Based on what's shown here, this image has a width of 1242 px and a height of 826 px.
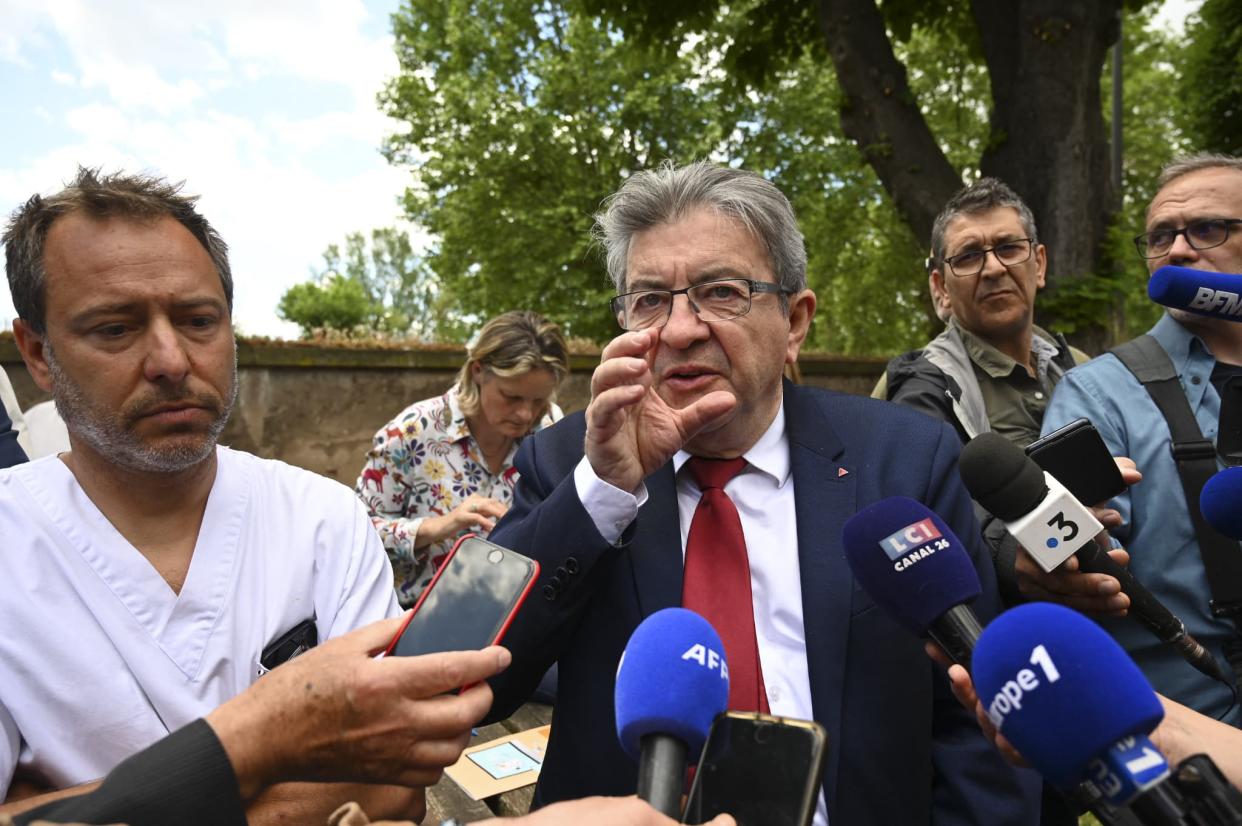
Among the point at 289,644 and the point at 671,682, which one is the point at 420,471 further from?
the point at 671,682

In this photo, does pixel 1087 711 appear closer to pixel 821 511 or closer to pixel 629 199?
pixel 821 511

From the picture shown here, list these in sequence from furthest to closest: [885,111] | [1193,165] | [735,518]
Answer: [885,111]
[1193,165]
[735,518]

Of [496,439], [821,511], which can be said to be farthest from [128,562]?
[496,439]

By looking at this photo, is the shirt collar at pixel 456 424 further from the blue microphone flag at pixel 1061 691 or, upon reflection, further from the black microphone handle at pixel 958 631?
the blue microphone flag at pixel 1061 691

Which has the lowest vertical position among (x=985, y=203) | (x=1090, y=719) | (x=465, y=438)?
(x=465, y=438)

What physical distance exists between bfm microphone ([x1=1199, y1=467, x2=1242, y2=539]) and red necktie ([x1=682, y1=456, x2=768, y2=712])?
0.94m

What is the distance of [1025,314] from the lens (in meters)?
3.56

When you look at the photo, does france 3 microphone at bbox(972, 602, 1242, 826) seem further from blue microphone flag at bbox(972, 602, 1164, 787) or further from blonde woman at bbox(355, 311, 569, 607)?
blonde woman at bbox(355, 311, 569, 607)

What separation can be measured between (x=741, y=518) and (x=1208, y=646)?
1451 millimetres

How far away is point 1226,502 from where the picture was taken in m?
→ 1.60

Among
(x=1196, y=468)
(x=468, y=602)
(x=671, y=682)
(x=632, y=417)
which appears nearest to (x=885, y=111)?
(x=1196, y=468)

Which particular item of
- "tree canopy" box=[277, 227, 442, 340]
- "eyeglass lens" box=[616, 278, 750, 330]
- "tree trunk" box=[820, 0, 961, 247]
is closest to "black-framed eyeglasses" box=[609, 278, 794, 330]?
"eyeglass lens" box=[616, 278, 750, 330]

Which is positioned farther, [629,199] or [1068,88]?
[1068,88]

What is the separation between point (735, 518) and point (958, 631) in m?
0.73
